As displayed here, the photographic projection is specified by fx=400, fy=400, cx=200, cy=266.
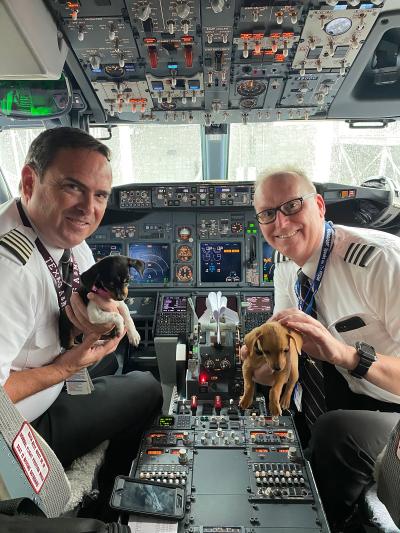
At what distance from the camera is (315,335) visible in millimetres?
1482

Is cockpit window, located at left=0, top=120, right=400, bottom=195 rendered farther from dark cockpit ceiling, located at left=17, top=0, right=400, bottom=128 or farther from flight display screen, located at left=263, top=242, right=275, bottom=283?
flight display screen, located at left=263, top=242, right=275, bottom=283

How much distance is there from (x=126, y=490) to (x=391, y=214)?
108 inches

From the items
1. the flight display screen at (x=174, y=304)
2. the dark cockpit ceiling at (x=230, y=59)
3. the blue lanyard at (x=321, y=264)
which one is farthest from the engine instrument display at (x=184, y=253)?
the blue lanyard at (x=321, y=264)

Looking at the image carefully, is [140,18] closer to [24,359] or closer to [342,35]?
[342,35]

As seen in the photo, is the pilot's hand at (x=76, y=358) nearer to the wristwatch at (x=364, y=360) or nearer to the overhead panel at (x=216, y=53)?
the wristwatch at (x=364, y=360)

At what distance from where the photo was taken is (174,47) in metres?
2.03

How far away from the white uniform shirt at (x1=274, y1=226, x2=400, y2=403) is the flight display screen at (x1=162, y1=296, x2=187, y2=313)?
1694 mm

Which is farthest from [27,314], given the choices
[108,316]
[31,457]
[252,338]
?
[252,338]

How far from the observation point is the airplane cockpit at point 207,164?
4.75 feet

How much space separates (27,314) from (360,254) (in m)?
1.34

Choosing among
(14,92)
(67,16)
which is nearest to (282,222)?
(67,16)

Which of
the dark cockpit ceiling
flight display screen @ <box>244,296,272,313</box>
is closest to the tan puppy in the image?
the dark cockpit ceiling

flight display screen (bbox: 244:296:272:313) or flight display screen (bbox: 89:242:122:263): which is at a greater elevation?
flight display screen (bbox: 89:242:122:263)

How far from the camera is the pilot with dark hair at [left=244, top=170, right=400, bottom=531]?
1.58m
